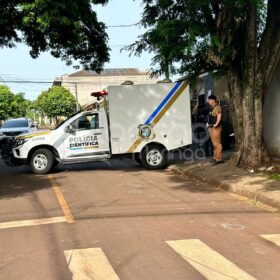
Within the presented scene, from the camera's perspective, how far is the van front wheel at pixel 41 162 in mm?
13383

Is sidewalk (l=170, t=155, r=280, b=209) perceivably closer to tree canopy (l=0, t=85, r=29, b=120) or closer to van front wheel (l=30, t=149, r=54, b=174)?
van front wheel (l=30, t=149, r=54, b=174)

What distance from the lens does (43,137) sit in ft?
43.8

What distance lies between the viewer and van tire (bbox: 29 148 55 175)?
43.9 feet

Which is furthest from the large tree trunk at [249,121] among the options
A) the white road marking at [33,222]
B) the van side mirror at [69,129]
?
the white road marking at [33,222]

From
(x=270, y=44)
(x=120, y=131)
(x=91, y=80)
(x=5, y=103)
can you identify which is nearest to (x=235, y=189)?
(x=270, y=44)

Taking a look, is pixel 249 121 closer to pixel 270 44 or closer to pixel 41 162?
pixel 270 44

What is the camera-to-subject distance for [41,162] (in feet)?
44.0

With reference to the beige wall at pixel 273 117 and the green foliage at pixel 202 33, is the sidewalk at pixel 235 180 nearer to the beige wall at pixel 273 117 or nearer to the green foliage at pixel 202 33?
the beige wall at pixel 273 117

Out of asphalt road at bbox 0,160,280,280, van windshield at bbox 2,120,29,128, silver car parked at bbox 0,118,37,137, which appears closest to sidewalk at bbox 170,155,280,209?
asphalt road at bbox 0,160,280,280

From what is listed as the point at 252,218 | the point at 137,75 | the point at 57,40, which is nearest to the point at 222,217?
the point at 252,218

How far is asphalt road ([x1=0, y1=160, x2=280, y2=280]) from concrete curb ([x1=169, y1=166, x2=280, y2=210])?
27cm

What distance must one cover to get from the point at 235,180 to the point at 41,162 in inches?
240

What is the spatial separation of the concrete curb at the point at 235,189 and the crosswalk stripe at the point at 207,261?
9.12ft

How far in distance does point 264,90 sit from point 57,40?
7.32 metres
